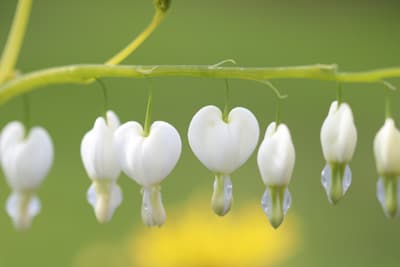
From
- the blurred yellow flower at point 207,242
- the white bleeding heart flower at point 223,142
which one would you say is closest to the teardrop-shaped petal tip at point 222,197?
the white bleeding heart flower at point 223,142

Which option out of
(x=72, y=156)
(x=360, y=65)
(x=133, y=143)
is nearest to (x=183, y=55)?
(x=360, y=65)

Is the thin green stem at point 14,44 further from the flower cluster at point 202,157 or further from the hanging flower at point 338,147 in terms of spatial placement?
the hanging flower at point 338,147

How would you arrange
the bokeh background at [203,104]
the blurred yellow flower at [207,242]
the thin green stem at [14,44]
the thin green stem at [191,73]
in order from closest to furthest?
the thin green stem at [191,73], the thin green stem at [14,44], the blurred yellow flower at [207,242], the bokeh background at [203,104]

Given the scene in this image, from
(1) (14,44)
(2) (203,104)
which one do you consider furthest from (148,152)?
(2) (203,104)

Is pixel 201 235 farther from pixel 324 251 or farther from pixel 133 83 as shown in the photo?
pixel 133 83

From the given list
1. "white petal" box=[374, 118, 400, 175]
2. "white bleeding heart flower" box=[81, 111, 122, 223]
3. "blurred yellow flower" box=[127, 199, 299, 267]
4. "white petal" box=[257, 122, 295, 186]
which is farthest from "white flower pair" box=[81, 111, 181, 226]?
"blurred yellow flower" box=[127, 199, 299, 267]

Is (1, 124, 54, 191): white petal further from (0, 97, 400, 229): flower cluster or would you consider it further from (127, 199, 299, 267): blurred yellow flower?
(127, 199, 299, 267): blurred yellow flower
